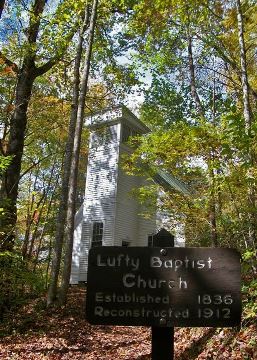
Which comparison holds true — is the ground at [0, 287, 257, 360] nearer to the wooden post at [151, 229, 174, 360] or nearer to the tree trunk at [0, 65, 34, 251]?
the wooden post at [151, 229, 174, 360]

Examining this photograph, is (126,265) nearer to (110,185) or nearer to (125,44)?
(125,44)

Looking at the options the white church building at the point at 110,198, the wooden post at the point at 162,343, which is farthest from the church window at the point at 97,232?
the wooden post at the point at 162,343

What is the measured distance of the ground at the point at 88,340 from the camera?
6.89 metres

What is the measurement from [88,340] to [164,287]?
797 cm

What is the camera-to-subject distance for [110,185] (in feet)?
79.5

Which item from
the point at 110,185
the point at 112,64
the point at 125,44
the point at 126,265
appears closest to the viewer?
the point at 126,265

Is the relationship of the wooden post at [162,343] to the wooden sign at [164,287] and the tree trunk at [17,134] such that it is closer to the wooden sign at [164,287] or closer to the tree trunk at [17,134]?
the wooden sign at [164,287]

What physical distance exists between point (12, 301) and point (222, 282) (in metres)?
9.98

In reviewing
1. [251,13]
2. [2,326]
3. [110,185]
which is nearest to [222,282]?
[2,326]

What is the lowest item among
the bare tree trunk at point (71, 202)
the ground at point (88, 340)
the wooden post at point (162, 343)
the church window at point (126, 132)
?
the ground at point (88, 340)

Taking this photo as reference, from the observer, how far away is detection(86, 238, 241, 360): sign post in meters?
2.81

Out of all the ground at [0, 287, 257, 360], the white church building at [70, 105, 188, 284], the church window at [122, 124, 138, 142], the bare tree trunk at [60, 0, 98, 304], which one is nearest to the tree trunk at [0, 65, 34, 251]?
the bare tree trunk at [60, 0, 98, 304]

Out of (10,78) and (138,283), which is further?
(10,78)

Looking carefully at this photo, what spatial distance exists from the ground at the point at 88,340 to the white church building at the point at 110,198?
1029 cm
